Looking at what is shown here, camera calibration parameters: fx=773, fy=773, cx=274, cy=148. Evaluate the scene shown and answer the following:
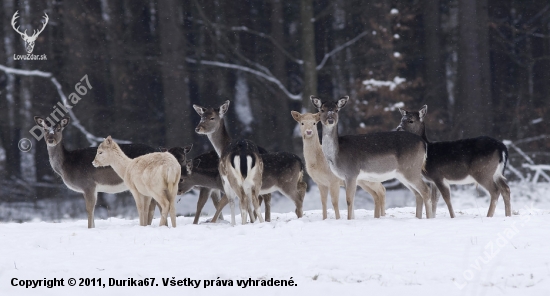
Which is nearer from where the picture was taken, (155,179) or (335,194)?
(155,179)

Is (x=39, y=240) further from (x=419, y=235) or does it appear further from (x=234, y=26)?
(x=234, y=26)

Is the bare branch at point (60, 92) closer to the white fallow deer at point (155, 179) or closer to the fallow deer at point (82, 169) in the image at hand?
the fallow deer at point (82, 169)

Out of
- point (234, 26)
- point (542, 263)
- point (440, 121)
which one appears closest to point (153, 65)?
point (234, 26)

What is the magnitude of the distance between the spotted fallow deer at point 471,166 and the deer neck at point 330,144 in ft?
4.76

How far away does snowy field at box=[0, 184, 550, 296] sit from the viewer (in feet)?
21.9

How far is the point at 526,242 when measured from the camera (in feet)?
26.9

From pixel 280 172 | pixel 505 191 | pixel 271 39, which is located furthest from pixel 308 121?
pixel 271 39

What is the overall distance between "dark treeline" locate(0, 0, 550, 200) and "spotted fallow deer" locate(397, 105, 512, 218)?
8.67m

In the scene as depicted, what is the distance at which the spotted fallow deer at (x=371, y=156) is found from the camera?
35.0 feet

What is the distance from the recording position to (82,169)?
11.8 m

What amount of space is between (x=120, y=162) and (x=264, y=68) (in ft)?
34.9

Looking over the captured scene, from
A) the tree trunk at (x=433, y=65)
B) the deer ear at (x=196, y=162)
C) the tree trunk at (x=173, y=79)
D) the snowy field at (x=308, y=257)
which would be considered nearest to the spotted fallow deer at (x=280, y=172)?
the deer ear at (x=196, y=162)

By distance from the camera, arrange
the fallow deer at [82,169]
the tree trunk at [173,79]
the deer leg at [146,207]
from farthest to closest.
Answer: the tree trunk at [173,79] < the fallow deer at [82,169] < the deer leg at [146,207]

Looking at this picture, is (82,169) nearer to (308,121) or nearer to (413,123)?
(308,121)
